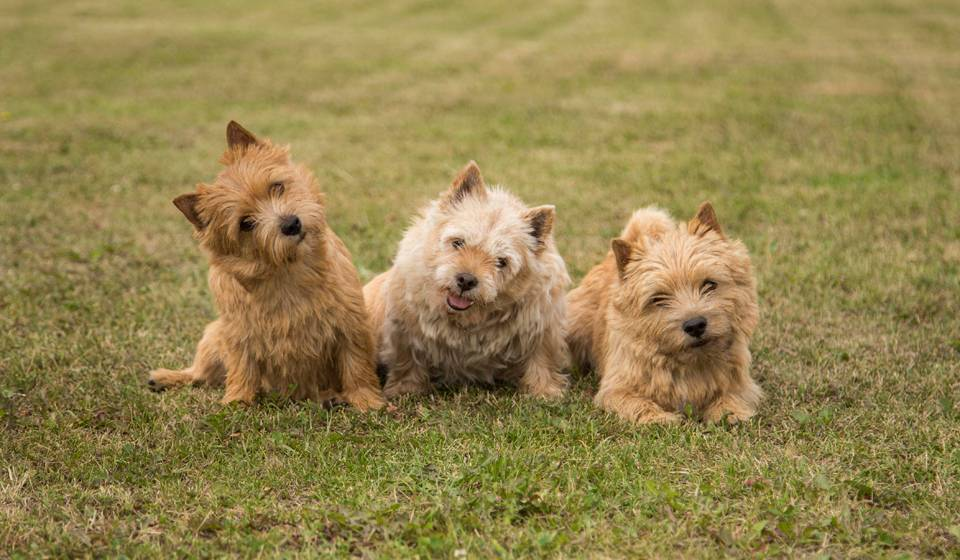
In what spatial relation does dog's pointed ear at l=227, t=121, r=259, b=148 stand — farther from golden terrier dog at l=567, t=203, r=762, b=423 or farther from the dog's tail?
the dog's tail

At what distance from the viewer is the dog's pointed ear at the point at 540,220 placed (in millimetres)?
5195

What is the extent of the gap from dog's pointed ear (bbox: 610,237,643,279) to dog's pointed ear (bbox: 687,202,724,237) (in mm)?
304

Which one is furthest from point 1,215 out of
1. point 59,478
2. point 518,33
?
point 518,33

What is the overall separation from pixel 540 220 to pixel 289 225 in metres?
1.44

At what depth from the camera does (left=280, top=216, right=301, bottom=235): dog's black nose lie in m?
4.64

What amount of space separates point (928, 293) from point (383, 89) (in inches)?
436

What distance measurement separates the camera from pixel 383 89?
1617 cm

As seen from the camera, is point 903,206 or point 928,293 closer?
point 928,293

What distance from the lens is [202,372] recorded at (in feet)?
18.5

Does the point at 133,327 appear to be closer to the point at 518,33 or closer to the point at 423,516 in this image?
the point at 423,516

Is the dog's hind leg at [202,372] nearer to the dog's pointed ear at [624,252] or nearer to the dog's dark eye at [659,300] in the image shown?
the dog's pointed ear at [624,252]

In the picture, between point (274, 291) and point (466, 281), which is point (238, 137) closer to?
point (274, 291)

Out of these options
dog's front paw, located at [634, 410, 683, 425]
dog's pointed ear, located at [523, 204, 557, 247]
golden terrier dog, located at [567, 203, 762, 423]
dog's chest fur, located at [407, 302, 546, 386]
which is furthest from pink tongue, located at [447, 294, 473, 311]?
dog's front paw, located at [634, 410, 683, 425]

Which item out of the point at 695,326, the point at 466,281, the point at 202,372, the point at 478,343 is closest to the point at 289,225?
the point at 466,281
